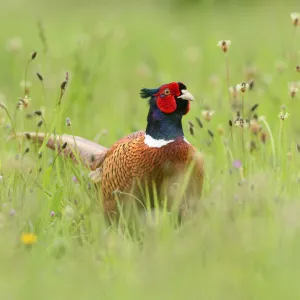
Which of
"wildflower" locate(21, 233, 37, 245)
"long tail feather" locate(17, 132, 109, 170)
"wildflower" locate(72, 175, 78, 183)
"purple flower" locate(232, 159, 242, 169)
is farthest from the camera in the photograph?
"long tail feather" locate(17, 132, 109, 170)

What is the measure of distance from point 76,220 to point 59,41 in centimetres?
667

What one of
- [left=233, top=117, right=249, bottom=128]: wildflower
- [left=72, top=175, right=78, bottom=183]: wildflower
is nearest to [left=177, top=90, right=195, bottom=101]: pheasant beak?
[left=233, top=117, right=249, bottom=128]: wildflower

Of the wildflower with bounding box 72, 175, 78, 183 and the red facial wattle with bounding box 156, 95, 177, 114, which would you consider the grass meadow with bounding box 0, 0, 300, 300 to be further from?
the red facial wattle with bounding box 156, 95, 177, 114

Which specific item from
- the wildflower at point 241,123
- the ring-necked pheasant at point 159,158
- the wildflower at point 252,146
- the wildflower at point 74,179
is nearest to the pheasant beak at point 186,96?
the ring-necked pheasant at point 159,158

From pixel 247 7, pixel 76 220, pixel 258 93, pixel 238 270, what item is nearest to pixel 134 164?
pixel 76 220

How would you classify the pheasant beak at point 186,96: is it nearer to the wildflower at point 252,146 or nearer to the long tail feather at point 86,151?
the wildflower at point 252,146

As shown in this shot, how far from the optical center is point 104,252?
3.85 metres

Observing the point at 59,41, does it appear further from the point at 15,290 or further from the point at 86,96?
the point at 15,290

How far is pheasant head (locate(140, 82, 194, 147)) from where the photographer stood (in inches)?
177

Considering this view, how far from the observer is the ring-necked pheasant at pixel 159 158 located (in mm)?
4418

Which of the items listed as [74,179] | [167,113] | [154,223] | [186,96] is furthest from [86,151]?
[154,223]

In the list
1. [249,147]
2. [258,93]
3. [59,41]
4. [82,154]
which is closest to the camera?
[249,147]

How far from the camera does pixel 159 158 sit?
442 centimetres

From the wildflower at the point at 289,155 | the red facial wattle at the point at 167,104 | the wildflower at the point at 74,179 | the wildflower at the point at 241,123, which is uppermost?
the red facial wattle at the point at 167,104
